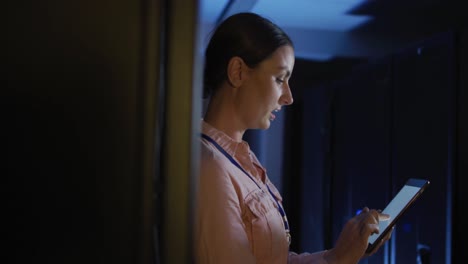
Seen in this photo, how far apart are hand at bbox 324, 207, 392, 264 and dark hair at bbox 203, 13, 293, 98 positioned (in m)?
0.45

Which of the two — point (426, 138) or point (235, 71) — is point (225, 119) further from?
point (426, 138)

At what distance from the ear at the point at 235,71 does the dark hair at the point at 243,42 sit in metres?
0.01

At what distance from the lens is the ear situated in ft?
3.75

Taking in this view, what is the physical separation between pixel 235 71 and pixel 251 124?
0.43 ft

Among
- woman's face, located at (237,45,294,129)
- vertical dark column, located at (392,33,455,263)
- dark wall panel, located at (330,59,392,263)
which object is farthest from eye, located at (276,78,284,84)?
dark wall panel, located at (330,59,392,263)

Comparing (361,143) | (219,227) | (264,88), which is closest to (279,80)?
(264,88)

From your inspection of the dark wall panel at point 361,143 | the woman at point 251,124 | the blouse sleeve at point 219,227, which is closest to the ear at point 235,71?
the woman at point 251,124

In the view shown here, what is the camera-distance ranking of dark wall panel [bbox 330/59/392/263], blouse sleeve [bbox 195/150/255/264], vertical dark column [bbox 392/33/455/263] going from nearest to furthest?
blouse sleeve [bbox 195/150/255/264] < vertical dark column [bbox 392/33/455/263] < dark wall panel [bbox 330/59/392/263]

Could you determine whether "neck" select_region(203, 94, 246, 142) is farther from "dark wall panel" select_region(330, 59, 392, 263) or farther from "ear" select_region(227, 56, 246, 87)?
"dark wall panel" select_region(330, 59, 392, 263)

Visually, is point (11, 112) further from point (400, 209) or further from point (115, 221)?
point (400, 209)

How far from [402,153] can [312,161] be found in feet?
3.94

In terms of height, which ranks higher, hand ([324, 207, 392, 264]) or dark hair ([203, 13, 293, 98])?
dark hair ([203, 13, 293, 98])

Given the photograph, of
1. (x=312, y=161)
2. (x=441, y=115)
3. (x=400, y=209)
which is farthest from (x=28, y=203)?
(x=312, y=161)

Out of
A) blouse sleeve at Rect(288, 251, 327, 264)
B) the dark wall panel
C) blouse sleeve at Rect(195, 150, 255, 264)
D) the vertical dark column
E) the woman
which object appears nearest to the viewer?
blouse sleeve at Rect(195, 150, 255, 264)
